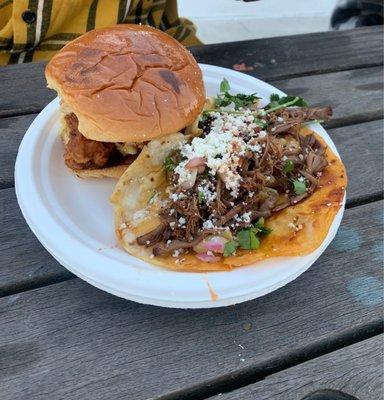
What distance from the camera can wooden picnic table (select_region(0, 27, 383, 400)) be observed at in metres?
1.08

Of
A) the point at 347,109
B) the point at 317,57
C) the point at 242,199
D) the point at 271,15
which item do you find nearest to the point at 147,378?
the point at 242,199

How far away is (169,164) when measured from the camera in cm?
147

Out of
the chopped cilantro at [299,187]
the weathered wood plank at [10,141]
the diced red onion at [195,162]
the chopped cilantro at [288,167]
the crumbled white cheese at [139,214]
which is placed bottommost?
the weathered wood plank at [10,141]

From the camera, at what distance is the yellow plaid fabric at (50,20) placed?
1.98 m

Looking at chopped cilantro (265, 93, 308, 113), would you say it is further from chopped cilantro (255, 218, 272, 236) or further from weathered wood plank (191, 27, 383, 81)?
chopped cilantro (255, 218, 272, 236)

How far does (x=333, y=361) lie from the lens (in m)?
1.16

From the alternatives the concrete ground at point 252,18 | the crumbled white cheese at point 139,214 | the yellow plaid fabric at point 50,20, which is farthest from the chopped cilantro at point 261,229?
the concrete ground at point 252,18

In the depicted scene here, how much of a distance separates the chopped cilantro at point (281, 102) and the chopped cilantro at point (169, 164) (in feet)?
1.36

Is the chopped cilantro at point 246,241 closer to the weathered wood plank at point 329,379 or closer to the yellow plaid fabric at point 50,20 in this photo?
the weathered wood plank at point 329,379

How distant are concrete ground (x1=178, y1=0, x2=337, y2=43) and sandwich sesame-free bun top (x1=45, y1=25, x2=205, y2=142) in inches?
104

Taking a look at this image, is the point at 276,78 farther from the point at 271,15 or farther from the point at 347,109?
the point at 271,15

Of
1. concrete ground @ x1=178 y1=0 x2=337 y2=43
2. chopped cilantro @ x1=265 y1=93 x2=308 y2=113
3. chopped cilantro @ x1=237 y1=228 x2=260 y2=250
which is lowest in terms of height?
concrete ground @ x1=178 y1=0 x2=337 y2=43

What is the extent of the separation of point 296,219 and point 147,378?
1.94ft

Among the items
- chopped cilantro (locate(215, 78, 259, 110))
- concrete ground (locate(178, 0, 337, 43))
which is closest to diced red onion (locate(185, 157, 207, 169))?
chopped cilantro (locate(215, 78, 259, 110))
